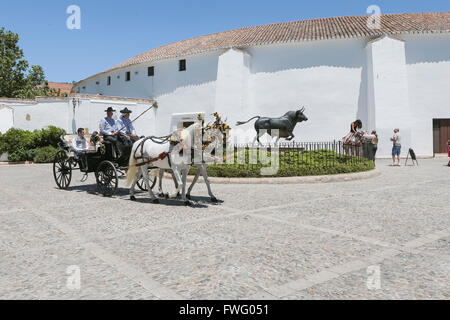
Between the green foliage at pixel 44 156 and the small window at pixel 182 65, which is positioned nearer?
the green foliage at pixel 44 156

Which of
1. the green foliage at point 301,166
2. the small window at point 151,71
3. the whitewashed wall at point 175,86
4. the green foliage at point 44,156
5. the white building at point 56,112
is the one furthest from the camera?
the small window at point 151,71

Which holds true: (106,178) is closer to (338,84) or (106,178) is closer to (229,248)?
(229,248)

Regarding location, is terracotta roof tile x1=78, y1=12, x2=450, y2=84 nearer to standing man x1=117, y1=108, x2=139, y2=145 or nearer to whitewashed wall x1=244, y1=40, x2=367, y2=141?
whitewashed wall x1=244, y1=40, x2=367, y2=141

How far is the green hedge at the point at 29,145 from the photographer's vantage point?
822 inches

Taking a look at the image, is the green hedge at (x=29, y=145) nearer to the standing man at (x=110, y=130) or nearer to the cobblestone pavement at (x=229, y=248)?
the standing man at (x=110, y=130)

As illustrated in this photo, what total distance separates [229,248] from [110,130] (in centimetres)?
550

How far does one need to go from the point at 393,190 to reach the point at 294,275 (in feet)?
21.5

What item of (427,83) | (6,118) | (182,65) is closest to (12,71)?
(6,118)

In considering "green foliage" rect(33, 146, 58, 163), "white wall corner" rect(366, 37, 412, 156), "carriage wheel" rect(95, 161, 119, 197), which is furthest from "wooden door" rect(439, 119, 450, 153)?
"green foliage" rect(33, 146, 58, 163)

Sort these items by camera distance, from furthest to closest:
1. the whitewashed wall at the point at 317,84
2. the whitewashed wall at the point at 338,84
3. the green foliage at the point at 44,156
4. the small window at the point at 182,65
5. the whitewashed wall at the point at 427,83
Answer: the small window at the point at 182,65, the whitewashed wall at the point at 317,84, the whitewashed wall at the point at 427,83, the whitewashed wall at the point at 338,84, the green foliage at the point at 44,156

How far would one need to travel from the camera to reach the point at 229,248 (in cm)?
413

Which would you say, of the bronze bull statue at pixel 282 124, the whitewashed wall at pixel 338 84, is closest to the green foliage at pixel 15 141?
the whitewashed wall at pixel 338 84

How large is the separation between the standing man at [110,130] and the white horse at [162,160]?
2.10 ft

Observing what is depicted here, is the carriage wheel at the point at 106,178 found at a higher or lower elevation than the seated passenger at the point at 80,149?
lower
